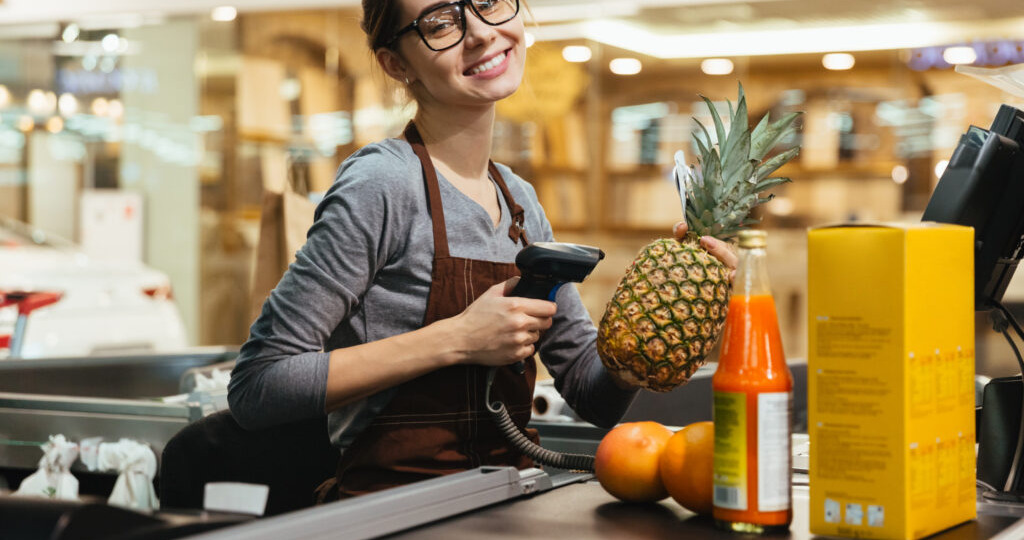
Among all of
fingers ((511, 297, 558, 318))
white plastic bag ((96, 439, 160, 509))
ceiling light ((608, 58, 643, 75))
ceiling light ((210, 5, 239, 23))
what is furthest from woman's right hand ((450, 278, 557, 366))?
ceiling light ((210, 5, 239, 23))

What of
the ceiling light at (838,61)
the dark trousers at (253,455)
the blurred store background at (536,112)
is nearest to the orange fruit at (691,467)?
the dark trousers at (253,455)

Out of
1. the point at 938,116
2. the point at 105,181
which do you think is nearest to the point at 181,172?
the point at 105,181

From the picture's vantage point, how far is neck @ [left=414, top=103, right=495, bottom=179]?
1543mm

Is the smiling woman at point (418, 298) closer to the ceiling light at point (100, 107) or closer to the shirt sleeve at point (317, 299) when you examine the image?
the shirt sleeve at point (317, 299)

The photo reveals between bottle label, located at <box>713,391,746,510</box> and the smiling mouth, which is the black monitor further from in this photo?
the smiling mouth

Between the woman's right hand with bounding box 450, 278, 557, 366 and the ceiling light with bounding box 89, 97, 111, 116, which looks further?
the ceiling light with bounding box 89, 97, 111, 116

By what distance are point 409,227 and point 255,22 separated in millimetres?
7027

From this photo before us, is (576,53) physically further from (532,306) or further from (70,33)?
(532,306)

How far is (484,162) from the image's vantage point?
1592 mm

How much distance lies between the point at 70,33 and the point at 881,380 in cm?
852

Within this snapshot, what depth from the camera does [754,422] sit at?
1017mm

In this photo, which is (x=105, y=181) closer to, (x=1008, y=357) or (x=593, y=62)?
(x=593, y=62)

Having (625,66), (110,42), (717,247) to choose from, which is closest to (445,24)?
(717,247)

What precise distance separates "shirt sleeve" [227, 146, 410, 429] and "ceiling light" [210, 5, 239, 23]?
277 inches
